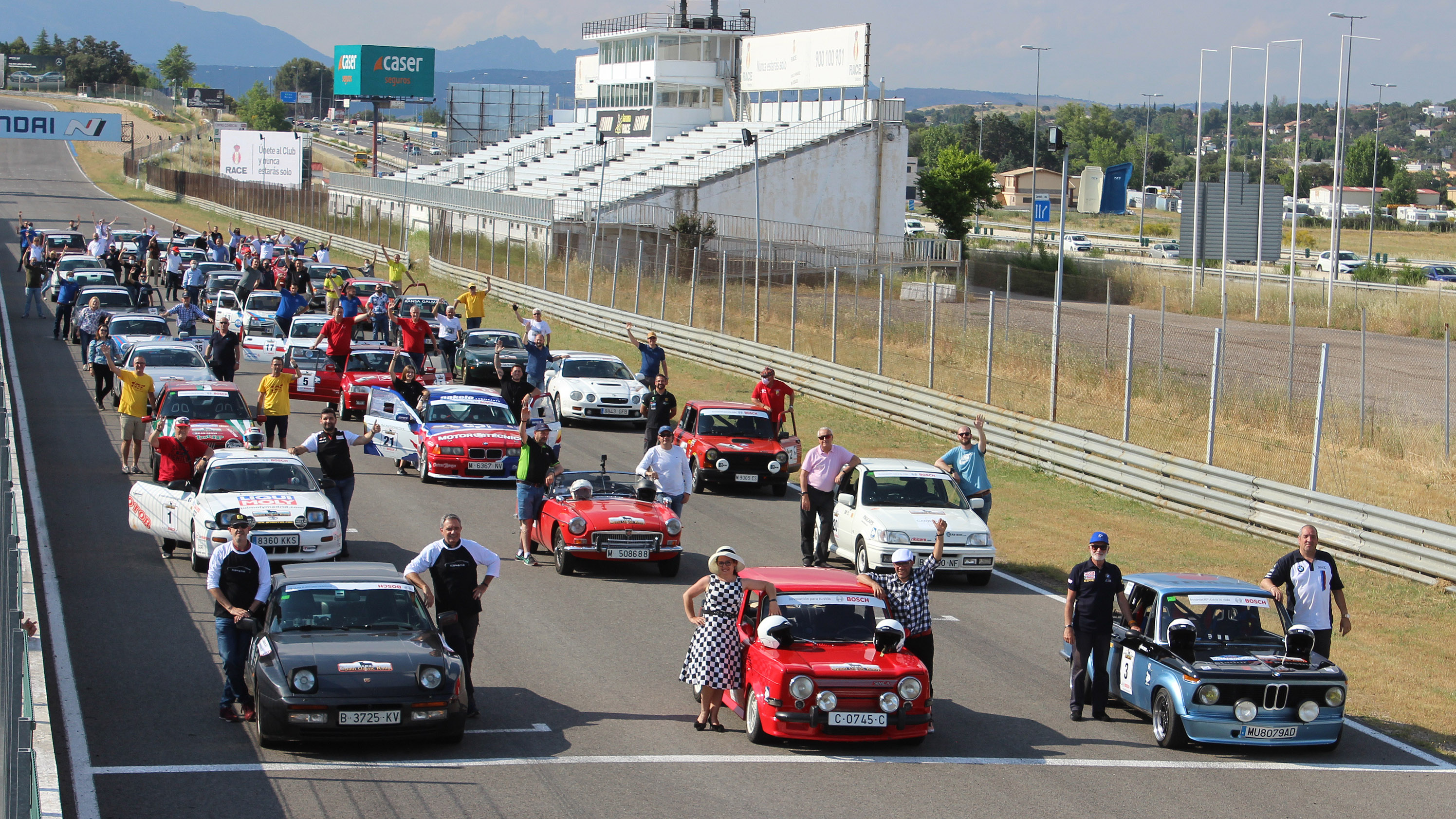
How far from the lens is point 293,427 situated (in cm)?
2645

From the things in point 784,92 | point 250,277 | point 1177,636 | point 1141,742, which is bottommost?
point 1141,742

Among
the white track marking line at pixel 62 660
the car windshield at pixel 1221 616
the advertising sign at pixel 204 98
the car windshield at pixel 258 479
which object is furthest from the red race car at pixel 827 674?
the advertising sign at pixel 204 98

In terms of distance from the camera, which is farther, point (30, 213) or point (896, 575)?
point (30, 213)

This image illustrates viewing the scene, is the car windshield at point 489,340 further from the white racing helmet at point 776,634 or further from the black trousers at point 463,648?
the white racing helmet at point 776,634

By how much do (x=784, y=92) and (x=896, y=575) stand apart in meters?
71.9

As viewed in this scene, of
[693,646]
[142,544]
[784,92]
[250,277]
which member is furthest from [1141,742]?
[784,92]

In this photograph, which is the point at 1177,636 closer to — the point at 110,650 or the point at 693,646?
the point at 693,646

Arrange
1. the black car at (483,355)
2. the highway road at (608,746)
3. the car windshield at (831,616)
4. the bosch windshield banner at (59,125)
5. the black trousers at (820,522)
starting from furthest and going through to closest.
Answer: the bosch windshield banner at (59,125) → the black car at (483,355) → the black trousers at (820,522) → the car windshield at (831,616) → the highway road at (608,746)

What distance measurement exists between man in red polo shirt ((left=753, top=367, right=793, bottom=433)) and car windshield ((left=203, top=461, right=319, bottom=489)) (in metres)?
8.82

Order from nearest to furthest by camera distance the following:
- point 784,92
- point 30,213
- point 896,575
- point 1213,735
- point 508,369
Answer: point 1213,735
point 896,575
point 508,369
point 784,92
point 30,213

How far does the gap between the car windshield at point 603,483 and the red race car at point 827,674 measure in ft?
20.0

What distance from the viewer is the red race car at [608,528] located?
55.3 feet

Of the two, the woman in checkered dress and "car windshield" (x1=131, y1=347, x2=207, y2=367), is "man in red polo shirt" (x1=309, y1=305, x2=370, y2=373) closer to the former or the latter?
"car windshield" (x1=131, y1=347, x2=207, y2=367)

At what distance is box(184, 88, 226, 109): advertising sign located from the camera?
178 m
